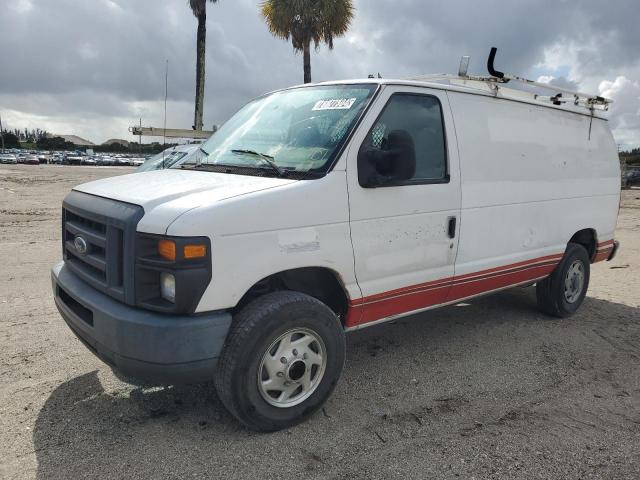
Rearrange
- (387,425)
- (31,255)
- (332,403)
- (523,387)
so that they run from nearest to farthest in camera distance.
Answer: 1. (387,425)
2. (332,403)
3. (523,387)
4. (31,255)

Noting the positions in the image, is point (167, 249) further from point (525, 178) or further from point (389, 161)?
point (525, 178)

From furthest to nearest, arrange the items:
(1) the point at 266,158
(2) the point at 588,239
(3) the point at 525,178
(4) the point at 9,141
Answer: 1. (4) the point at 9,141
2. (2) the point at 588,239
3. (3) the point at 525,178
4. (1) the point at 266,158

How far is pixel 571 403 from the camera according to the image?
12.3 ft

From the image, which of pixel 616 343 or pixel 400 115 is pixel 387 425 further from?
pixel 616 343

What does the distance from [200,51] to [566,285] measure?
21004 mm

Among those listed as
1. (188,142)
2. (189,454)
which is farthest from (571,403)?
(188,142)

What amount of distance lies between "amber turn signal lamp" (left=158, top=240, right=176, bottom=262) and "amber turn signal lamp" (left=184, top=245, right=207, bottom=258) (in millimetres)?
62

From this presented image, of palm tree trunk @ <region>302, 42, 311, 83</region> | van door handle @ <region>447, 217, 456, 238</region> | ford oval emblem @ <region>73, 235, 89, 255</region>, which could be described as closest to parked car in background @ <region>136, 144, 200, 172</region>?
ford oval emblem @ <region>73, 235, 89, 255</region>

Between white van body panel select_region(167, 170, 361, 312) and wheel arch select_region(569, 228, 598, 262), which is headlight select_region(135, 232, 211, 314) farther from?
wheel arch select_region(569, 228, 598, 262)

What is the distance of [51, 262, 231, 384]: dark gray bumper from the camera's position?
9.11ft

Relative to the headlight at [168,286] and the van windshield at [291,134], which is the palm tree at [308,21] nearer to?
the van windshield at [291,134]

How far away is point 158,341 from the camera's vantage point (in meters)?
2.77

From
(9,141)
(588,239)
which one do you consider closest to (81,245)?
(588,239)

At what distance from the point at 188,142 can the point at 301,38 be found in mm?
11100
